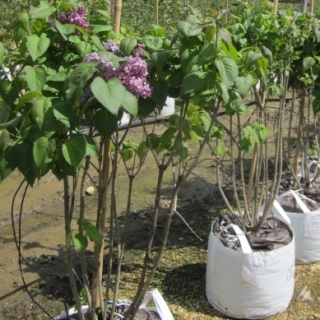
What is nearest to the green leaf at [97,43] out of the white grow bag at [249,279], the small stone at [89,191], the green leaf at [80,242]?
the green leaf at [80,242]

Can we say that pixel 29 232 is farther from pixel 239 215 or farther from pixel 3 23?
pixel 3 23

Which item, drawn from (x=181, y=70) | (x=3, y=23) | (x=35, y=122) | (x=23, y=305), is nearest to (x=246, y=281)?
(x=23, y=305)

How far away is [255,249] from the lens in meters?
2.61

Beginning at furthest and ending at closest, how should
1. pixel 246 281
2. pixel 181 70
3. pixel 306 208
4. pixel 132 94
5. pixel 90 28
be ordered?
pixel 306 208, pixel 246 281, pixel 90 28, pixel 181 70, pixel 132 94

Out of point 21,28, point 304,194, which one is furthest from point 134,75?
point 304,194

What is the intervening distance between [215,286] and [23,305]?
1.00m

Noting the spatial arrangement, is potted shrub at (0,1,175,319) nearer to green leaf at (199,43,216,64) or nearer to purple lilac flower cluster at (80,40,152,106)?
purple lilac flower cluster at (80,40,152,106)

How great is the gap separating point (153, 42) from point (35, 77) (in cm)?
38

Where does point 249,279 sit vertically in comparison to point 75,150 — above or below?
below

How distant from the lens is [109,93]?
1203 mm

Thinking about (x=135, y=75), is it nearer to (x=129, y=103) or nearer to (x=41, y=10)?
(x=129, y=103)

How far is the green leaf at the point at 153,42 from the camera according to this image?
1513 millimetres

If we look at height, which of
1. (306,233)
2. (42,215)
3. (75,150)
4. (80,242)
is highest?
(75,150)

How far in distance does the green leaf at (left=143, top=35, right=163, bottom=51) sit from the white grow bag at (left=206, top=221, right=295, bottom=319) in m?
1.29
